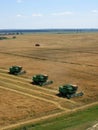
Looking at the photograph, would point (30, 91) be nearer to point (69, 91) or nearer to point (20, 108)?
point (69, 91)

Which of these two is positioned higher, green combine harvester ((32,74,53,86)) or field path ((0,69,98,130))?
green combine harvester ((32,74,53,86))

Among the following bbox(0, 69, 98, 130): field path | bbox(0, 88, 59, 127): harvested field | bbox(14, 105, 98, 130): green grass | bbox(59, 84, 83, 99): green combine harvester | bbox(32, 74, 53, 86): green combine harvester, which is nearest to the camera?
bbox(14, 105, 98, 130): green grass

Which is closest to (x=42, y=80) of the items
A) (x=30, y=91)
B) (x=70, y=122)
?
(x=30, y=91)

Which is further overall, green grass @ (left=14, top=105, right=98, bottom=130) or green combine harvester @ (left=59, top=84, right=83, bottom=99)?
green combine harvester @ (left=59, top=84, right=83, bottom=99)

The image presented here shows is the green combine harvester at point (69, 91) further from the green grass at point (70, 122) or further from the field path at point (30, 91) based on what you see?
the green grass at point (70, 122)

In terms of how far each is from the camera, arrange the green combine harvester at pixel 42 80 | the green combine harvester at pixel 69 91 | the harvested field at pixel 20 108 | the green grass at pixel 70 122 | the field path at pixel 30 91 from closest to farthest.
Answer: the green grass at pixel 70 122 → the harvested field at pixel 20 108 → the field path at pixel 30 91 → the green combine harvester at pixel 69 91 → the green combine harvester at pixel 42 80

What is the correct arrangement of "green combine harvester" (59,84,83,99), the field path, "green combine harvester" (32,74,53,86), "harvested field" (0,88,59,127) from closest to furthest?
1. "harvested field" (0,88,59,127)
2. the field path
3. "green combine harvester" (59,84,83,99)
4. "green combine harvester" (32,74,53,86)

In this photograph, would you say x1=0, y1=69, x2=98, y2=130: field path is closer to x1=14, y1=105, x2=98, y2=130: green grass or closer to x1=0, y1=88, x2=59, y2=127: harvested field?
x1=0, y1=88, x2=59, y2=127: harvested field

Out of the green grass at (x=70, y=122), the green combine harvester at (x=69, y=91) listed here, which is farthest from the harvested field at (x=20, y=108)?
the green combine harvester at (x=69, y=91)

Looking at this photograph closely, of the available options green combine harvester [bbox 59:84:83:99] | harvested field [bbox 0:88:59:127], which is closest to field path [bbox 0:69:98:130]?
harvested field [bbox 0:88:59:127]
